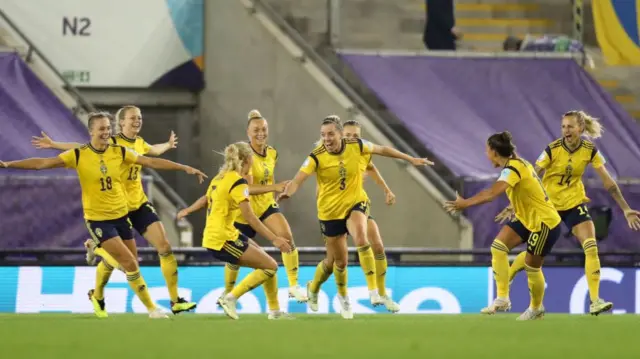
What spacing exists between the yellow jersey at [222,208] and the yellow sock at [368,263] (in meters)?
1.67

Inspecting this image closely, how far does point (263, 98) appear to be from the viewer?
22.9 metres

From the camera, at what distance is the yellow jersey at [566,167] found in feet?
50.0

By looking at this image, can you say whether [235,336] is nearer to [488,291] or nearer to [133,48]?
[488,291]

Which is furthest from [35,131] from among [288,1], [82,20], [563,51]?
[563,51]

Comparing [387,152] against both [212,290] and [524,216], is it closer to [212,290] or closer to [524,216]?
[524,216]

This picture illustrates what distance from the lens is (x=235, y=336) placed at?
11.4 meters

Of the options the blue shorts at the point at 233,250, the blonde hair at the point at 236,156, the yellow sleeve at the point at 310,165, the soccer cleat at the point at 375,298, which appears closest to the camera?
the blonde hair at the point at 236,156

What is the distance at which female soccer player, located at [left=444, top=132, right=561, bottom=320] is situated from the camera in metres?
13.6

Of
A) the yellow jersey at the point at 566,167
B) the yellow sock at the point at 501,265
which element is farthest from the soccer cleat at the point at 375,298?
the yellow jersey at the point at 566,167

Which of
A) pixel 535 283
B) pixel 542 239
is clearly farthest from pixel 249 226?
pixel 542 239

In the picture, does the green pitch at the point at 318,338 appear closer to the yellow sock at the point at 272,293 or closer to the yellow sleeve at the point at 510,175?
the yellow sock at the point at 272,293

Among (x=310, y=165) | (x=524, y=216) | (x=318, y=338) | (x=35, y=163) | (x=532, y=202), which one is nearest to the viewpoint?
(x=318, y=338)

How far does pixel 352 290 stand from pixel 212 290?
5.89ft

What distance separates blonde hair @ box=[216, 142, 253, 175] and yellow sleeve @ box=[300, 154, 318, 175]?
1033 millimetres
